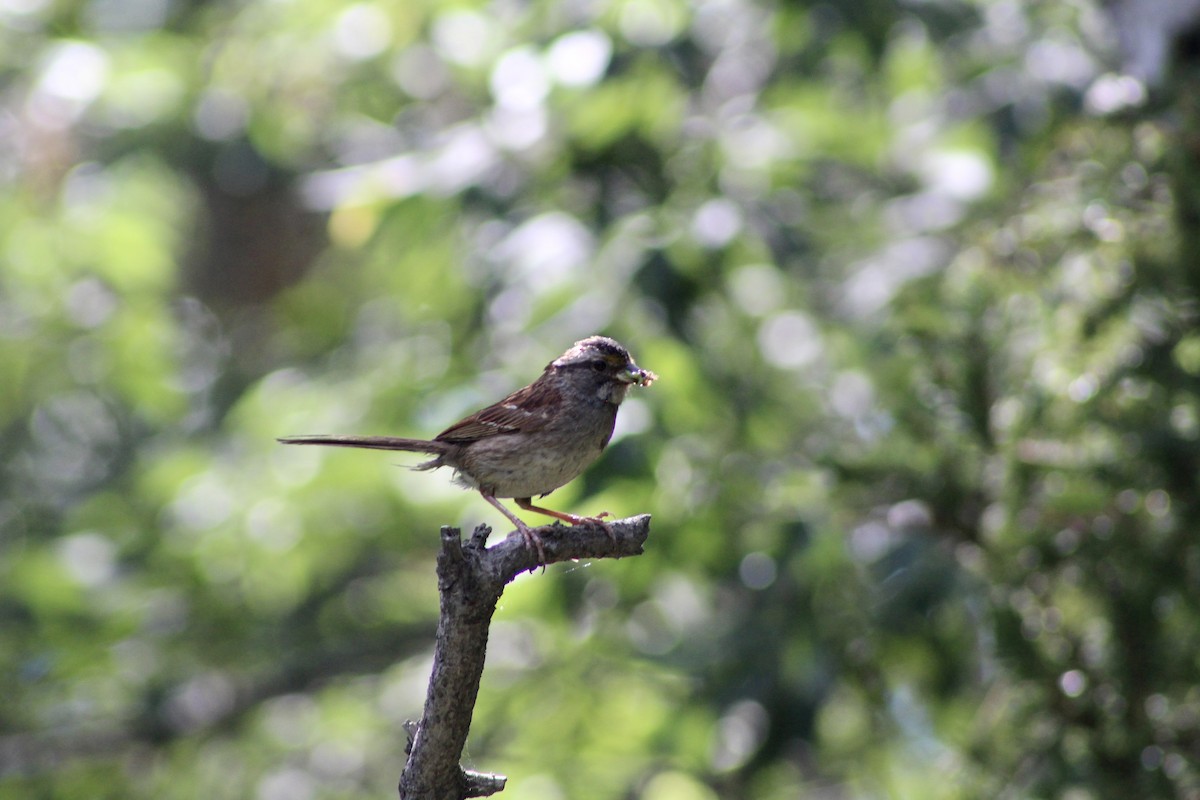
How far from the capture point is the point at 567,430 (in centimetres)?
274

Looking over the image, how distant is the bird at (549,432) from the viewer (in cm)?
272

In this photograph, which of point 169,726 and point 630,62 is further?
point 169,726

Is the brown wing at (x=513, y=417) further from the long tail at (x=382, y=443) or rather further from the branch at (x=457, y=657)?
the branch at (x=457, y=657)

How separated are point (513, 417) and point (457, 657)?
86cm

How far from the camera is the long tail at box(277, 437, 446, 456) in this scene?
2.36 m

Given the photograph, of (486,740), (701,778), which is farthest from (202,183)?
(701,778)

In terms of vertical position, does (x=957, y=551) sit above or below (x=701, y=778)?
above

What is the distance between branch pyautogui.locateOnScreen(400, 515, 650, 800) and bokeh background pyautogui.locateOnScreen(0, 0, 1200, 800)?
0.64 metres

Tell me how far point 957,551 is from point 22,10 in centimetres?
548

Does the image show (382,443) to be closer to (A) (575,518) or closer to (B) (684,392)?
(A) (575,518)

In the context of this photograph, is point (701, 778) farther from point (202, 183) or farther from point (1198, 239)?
point (202, 183)

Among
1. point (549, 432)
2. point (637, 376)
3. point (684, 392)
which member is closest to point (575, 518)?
point (549, 432)

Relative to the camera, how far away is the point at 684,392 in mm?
4223

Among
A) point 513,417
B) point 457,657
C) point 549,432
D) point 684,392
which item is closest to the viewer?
point 457,657
